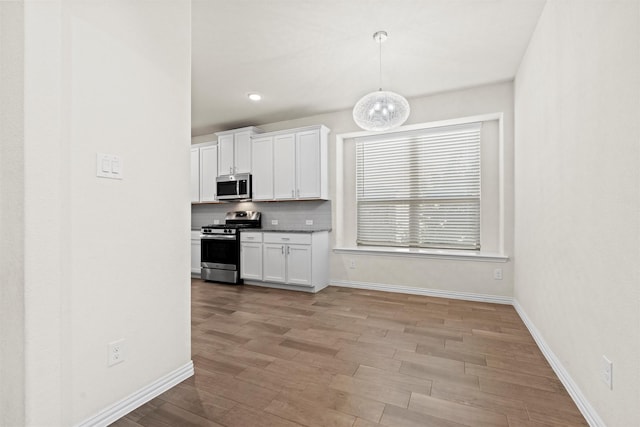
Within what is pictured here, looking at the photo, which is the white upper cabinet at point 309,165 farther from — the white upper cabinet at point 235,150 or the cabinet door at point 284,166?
the white upper cabinet at point 235,150

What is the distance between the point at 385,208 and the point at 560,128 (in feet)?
8.72

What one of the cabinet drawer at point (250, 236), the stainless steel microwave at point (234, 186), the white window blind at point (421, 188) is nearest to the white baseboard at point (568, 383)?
the white window blind at point (421, 188)

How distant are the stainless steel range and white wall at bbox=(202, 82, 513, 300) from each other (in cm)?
151

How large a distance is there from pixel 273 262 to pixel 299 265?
0.44m

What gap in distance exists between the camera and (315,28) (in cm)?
263

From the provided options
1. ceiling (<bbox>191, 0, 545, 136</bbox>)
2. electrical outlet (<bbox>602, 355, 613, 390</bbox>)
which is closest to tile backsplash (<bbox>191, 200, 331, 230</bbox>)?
ceiling (<bbox>191, 0, 545, 136</bbox>)

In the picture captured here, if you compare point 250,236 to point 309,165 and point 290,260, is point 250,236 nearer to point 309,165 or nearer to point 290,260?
point 290,260

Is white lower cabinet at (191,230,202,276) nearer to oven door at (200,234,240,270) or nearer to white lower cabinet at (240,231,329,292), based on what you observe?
oven door at (200,234,240,270)

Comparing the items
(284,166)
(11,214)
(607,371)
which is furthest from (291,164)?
(607,371)

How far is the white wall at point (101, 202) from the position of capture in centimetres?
122

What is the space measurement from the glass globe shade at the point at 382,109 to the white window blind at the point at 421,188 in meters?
1.68

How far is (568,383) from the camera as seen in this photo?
1842 millimetres

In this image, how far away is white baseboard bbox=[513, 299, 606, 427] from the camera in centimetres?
153

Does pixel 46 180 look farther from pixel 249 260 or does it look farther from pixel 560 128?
pixel 249 260
